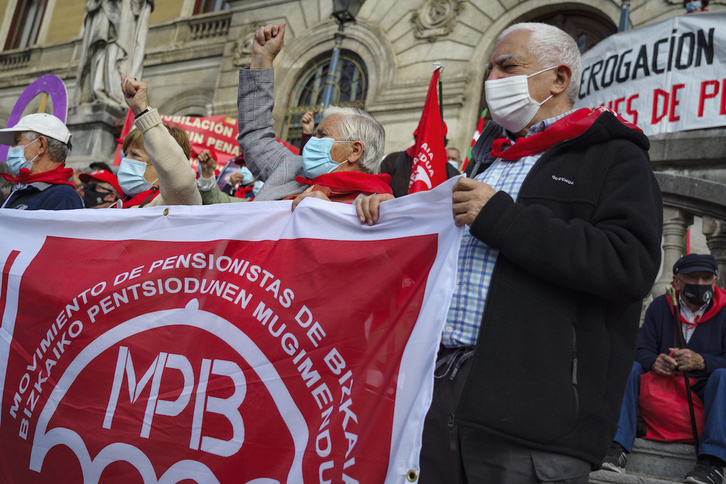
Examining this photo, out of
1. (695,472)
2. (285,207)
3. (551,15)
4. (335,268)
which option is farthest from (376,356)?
(551,15)

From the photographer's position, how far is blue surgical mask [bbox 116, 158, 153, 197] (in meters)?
4.04

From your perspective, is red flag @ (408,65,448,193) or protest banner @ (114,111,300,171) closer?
red flag @ (408,65,448,193)

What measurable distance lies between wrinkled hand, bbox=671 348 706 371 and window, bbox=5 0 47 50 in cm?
2320

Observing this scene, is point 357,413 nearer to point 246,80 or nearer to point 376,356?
point 376,356

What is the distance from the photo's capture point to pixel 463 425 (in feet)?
6.63

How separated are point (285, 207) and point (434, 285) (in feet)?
2.67

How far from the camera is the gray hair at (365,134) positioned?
3.22 meters

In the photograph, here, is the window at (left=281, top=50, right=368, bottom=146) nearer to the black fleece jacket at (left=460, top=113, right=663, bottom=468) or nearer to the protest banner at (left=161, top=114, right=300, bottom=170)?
the protest banner at (left=161, top=114, right=300, bottom=170)

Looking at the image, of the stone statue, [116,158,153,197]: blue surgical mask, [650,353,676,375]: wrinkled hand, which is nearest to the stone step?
[650,353,676,375]: wrinkled hand

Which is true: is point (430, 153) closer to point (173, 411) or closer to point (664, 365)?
point (664, 365)

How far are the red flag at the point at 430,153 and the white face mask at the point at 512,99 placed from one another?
245 cm

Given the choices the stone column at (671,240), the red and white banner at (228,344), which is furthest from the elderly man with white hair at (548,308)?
the stone column at (671,240)

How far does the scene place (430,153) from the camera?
511cm

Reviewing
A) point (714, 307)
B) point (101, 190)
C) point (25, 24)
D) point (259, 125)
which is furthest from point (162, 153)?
point (25, 24)
